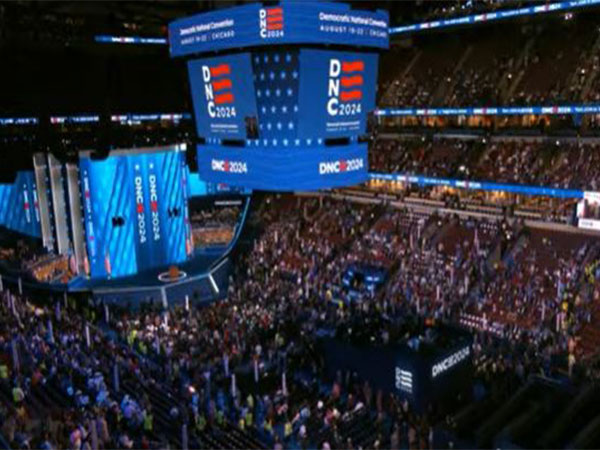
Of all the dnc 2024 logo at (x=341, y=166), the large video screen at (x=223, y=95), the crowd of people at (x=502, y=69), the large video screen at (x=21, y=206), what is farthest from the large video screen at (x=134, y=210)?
the dnc 2024 logo at (x=341, y=166)

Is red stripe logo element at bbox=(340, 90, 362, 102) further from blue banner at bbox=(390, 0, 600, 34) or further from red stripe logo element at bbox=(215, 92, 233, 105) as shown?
blue banner at bbox=(390, 0, 600, 34)

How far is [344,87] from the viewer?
1814cm

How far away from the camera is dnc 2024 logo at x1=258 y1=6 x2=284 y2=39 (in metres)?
16.6

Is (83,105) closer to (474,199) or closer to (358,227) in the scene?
(358,227)

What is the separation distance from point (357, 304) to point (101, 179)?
46.1ft

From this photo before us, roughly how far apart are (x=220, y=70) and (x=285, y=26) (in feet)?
9.27

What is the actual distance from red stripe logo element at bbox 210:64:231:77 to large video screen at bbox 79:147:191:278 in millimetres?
14053

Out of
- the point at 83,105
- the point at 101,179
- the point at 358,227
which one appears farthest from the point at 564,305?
the point at 83,105

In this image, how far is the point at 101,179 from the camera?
3092 cm

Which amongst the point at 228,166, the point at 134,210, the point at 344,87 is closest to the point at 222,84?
the point at 228,166

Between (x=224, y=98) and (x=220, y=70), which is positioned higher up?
(x=220, y=70)

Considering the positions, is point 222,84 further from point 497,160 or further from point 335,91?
point 497,160

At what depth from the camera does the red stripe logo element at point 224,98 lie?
60.1 feet

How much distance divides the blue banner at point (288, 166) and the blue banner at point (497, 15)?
1625 cm
